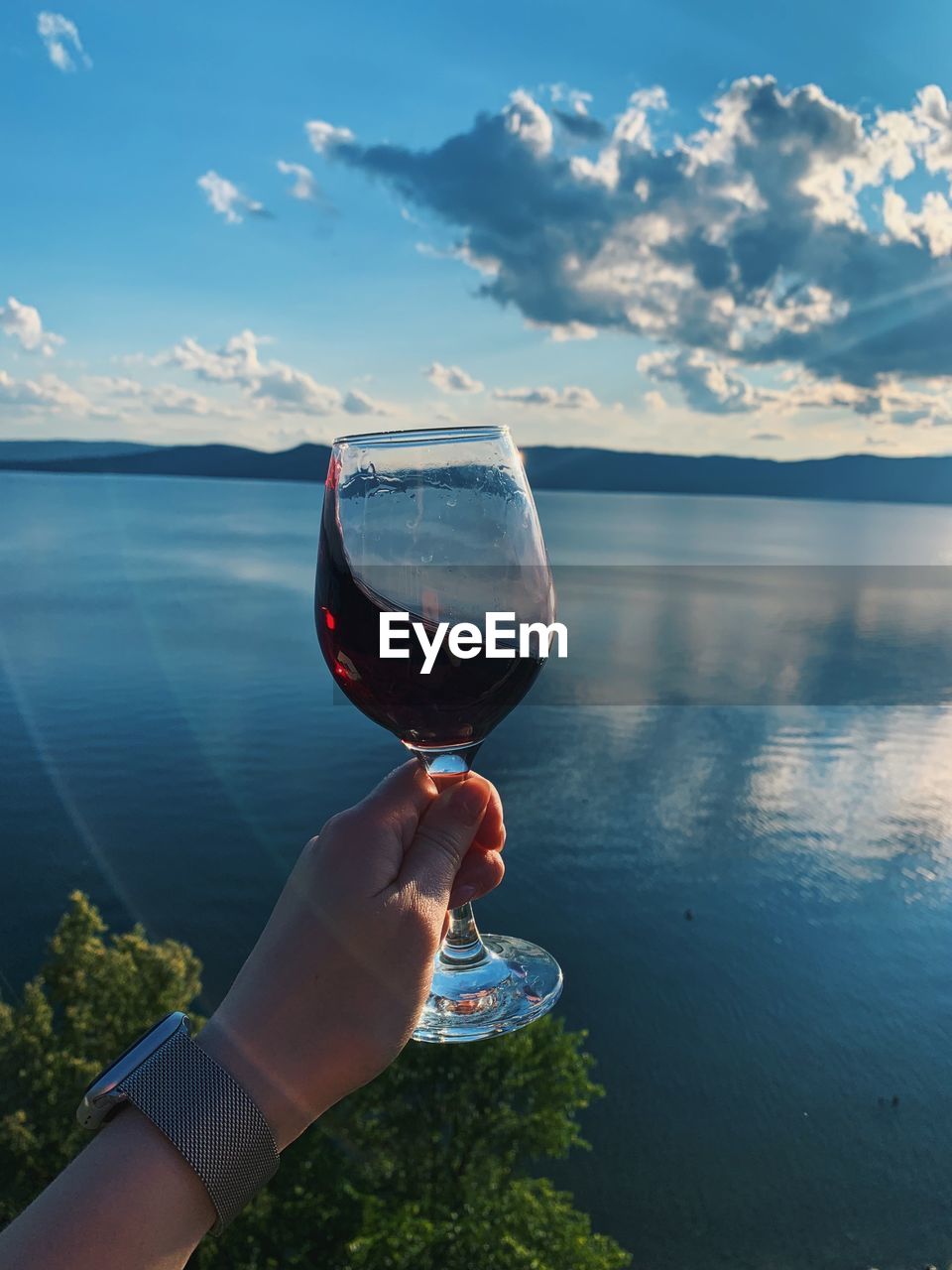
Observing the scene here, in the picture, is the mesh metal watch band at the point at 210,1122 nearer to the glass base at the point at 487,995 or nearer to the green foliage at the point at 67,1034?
the glass base at the point at 487,995

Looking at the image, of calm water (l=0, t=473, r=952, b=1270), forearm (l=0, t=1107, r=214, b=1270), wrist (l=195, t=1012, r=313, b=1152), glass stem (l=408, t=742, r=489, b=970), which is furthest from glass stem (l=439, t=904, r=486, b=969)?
calm water (l=0, t=473, r=952, b=1270)

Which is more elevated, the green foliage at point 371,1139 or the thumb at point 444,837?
the thumb at point 444,837

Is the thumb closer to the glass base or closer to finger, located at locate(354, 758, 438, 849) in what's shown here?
finger, located at locate(354, 758, 438, 849)

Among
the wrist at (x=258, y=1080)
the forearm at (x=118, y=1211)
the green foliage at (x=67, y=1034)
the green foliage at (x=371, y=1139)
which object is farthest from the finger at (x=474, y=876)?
the green foliage at (x=67, y=1034)

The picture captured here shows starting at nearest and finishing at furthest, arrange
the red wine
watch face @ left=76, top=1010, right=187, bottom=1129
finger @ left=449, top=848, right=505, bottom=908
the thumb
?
watch face @ left=76, top=1010, right=187, bottom=1129, the thumb, the red wine, finger @ left=449, top=848, right=505, bottom=908

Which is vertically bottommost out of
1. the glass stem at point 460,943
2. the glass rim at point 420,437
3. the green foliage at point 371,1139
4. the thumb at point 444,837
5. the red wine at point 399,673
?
the green foliage at point 371,1139

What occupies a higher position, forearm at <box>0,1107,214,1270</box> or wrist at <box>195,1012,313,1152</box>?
wrist at <box>195,1012,313,1152</box>
